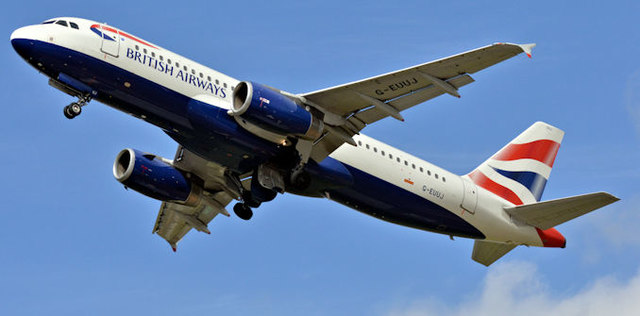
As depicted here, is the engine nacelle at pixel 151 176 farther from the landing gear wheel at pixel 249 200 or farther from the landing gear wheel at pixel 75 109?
the landing gear wheel at pixel 75 109

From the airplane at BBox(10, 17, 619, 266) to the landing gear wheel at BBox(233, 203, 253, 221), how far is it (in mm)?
66

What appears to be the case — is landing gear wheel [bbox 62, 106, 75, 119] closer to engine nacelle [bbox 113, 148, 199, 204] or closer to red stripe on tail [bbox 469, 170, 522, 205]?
engine nacelle [bbox 113, 148, 199, 204]

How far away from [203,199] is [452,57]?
545 inches

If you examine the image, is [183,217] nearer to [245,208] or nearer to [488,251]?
[245,208]

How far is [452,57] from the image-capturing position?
32.0 metres

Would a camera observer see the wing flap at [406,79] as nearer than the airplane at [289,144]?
Yes

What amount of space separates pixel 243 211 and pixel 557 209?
12391mm

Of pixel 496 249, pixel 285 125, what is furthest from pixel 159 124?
pixel 496 249

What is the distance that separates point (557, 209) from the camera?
126 feet

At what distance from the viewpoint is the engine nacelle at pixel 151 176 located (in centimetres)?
3897

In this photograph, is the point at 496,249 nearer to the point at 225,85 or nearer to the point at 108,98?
the point at 225,85

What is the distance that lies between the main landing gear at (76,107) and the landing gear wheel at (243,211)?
875cm

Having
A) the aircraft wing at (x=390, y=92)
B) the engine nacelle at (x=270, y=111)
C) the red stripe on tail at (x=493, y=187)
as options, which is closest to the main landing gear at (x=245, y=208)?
the aircraft wing at (x=390, y=92)

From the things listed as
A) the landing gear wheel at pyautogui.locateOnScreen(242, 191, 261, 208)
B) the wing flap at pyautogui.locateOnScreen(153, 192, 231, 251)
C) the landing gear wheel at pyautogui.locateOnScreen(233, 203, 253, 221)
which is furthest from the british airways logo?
the wing flap at pyautogui.locateOnScreen(153, 192, 231, 251)
